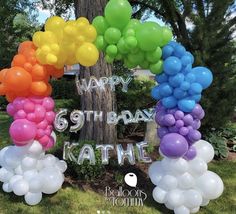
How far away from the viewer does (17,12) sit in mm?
14227

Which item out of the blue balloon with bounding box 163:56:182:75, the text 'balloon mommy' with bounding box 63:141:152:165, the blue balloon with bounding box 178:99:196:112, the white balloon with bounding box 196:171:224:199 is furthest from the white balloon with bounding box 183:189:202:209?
the blue balloon with bounding box 163:56:182:75

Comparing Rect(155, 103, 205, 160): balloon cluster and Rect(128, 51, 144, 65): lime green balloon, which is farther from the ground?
Rect(128, 51, 144, 65): lime green balloon

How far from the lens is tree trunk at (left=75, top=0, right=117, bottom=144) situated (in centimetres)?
626

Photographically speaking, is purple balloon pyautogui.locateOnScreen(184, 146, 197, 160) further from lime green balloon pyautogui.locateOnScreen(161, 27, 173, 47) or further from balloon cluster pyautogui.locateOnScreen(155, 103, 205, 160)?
lime green balloon pyautogui.locateOnScreen(161, 27, 173, 47)

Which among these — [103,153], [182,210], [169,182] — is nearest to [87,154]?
[103,153]

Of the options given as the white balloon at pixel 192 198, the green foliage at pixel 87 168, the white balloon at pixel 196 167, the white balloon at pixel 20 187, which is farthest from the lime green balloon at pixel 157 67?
the white balloon at pixel 20 187

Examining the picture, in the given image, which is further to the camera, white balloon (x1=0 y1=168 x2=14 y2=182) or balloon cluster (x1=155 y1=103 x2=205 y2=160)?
white balloon (x1=0 y1=168 x2=14 y2=182)

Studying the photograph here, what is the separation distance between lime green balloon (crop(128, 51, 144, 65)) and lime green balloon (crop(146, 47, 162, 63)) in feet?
0.25

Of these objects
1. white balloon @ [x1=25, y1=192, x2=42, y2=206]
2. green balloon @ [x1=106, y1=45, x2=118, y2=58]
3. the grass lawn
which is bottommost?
the grass lawn

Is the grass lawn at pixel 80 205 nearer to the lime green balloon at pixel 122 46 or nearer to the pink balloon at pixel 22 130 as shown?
the pink balloon at pixel 22 130

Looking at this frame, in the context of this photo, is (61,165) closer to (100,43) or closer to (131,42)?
(100,43)

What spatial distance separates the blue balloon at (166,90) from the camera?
15.0 ft

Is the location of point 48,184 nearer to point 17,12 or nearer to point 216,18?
point 216,18

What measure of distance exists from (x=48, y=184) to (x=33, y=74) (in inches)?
58.1
